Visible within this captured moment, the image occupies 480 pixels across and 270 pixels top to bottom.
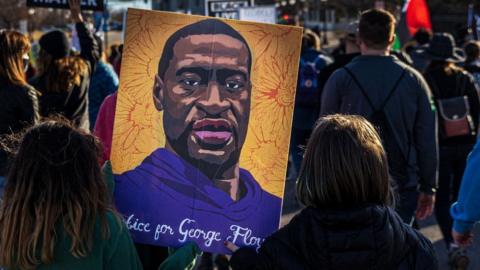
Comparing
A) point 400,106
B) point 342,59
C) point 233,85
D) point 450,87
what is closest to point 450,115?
point 450,87

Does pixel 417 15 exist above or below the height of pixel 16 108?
above

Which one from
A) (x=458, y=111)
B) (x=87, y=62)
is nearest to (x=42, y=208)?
(x=87, y=62)

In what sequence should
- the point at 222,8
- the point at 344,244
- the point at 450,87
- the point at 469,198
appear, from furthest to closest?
the point at 222,8
the point at 450,87
the point at 469,198
the point at 344,244

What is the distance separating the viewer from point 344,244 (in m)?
2.12

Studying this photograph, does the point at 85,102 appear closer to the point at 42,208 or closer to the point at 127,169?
the point at 127,169

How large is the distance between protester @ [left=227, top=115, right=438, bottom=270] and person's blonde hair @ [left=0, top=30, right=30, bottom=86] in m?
2.57

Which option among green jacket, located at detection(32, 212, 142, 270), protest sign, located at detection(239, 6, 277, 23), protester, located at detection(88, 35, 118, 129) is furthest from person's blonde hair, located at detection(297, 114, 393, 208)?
protest sign, located at detection(239, 6, 277, 23)

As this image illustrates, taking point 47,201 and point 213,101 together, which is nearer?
point 47,201

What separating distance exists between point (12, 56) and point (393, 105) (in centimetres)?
228

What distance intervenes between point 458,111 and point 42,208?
13.6ft

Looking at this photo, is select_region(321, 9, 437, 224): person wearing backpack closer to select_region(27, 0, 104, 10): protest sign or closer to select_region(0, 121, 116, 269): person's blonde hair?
select_region(0, 121, 116, 269): person's blonde hair

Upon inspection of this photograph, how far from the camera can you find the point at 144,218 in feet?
8.59

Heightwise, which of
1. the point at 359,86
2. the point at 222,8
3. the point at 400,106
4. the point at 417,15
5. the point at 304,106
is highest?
the point at 222,8

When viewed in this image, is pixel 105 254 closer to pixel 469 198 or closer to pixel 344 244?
pixel 344 244
